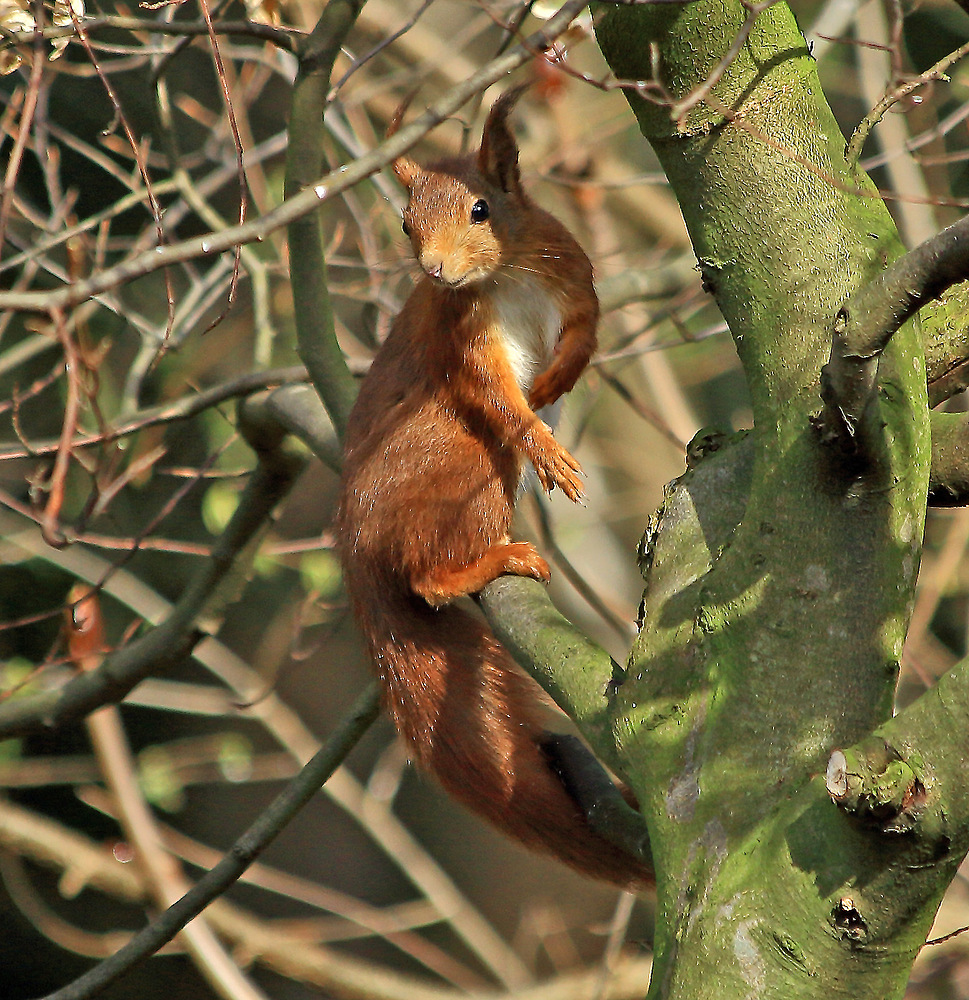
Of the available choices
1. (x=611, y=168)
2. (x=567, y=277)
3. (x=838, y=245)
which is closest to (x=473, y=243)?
(x=567, y=277)

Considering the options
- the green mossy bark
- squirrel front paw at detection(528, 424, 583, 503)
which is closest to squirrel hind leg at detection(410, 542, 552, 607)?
squirrel front paw at detection(528, 424, 583, 503)

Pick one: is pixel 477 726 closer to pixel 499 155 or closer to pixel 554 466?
pixel 554 466

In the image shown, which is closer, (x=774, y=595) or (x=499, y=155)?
(x=774, y=595)

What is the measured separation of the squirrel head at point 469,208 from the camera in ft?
6.86

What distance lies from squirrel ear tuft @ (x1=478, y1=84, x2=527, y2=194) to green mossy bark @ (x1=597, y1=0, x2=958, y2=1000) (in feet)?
2.72

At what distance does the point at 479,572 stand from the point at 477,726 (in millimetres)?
275

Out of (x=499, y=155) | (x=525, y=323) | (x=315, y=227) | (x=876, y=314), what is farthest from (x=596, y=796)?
(x=499, y=155)

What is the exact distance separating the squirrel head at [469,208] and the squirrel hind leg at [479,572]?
0.49 meters

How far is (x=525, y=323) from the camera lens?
7.70ft

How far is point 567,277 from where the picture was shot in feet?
7.85

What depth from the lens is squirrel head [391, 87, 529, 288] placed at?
209 cm

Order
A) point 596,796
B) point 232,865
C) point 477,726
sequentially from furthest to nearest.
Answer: point 232,865, point 477,726, point 596,796

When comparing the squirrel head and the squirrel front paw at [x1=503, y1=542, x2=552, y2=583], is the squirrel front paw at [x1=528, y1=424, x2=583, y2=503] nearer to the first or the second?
the squirrel front paw at [x1=503, y1=542, x2=552, y2=583]

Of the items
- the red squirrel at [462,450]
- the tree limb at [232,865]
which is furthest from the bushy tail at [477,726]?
the tree limb at [232,865]
